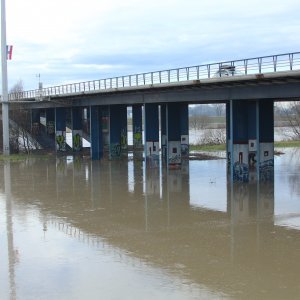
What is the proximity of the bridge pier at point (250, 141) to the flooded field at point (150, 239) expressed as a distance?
5.24 feet

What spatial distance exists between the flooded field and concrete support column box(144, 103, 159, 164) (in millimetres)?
11842

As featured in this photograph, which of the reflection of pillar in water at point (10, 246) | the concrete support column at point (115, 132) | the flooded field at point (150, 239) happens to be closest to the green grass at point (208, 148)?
the concrete support column at point (115, 132)

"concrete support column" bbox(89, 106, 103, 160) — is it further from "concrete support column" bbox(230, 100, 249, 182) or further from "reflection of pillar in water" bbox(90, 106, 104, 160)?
"concrete support column" bbox(230, 100, 249, 182)

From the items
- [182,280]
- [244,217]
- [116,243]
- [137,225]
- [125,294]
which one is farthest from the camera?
[244,217]

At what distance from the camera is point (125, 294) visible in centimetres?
1405

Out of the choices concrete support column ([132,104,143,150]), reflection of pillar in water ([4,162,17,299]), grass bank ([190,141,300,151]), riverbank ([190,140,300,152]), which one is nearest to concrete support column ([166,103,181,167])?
reflection of pillar in water ([4,162,17,299])

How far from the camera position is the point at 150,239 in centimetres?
2061

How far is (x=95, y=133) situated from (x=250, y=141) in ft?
87.7

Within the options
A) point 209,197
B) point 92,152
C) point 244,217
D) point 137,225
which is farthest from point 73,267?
point 92,152

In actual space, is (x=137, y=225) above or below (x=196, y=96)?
below

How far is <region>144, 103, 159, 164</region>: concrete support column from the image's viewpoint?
51156mm

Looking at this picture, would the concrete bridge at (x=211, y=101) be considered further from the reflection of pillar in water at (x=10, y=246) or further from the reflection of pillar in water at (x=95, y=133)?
the reflection of pillar in water at (x=10, y=246)

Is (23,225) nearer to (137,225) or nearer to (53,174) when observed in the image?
(137,225)

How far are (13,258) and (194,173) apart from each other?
1102 inches
